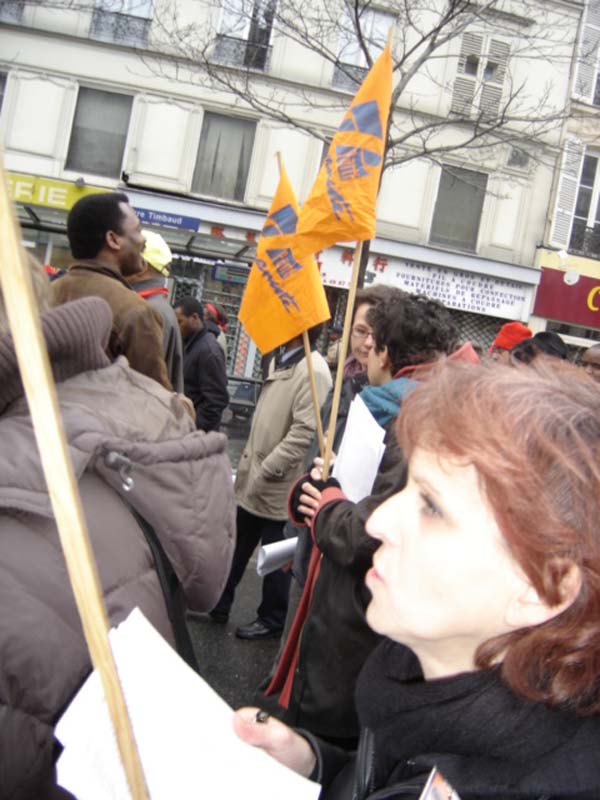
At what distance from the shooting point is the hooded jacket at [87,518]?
0.77m

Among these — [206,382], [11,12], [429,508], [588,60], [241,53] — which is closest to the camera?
[429,508]

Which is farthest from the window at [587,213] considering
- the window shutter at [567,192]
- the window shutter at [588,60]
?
the window shutter at [588,60]

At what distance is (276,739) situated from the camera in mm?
1010

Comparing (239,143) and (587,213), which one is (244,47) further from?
(587,213)

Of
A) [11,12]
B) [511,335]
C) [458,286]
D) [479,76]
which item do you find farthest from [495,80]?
[511,335]

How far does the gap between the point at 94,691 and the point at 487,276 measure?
1291 cm

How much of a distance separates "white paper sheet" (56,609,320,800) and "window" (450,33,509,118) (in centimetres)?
1334

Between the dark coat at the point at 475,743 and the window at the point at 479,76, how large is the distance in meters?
13.2

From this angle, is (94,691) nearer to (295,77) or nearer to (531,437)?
(531,437)

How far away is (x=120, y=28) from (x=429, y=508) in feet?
44.5

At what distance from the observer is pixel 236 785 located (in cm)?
79

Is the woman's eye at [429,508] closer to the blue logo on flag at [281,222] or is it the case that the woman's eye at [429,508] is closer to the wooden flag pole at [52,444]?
the wooden flag pole at [52,444]

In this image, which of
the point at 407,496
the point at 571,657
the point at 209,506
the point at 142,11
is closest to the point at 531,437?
the point at 407,496

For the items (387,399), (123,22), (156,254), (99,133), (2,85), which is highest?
(123,22)
